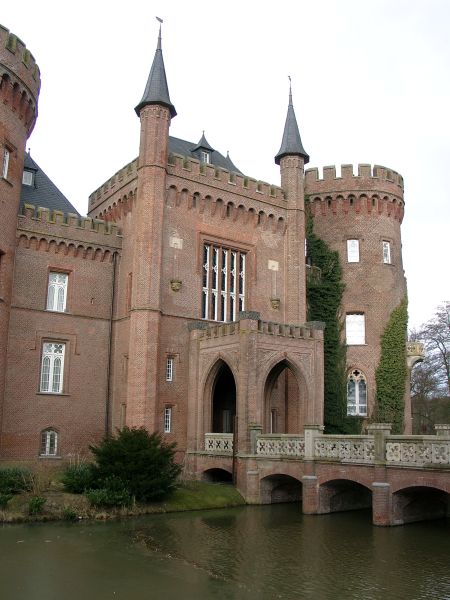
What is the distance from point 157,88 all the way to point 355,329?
15.4 m

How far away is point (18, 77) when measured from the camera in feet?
79.6

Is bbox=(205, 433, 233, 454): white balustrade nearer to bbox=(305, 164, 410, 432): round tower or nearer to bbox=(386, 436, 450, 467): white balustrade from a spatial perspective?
bbox=(386, 436, 450, 467): white balustrade

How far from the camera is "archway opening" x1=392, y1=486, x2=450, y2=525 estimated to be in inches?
721

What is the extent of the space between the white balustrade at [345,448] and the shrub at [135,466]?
5027mm

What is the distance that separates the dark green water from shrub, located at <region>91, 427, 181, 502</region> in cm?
119

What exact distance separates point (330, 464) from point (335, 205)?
1762 cm

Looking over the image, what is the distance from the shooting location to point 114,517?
746 inches

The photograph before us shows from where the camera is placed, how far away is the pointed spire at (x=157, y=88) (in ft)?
91.5

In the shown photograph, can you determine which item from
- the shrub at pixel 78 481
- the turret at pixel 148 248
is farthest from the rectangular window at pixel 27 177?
the shrub at pixel 78 481

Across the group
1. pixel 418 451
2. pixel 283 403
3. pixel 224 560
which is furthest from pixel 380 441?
pixel 283 403

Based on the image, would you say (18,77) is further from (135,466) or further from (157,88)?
(135,466)

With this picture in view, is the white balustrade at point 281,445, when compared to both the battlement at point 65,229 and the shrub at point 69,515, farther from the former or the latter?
the battlement at point 65,229

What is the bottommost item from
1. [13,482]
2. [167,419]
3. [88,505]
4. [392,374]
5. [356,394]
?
[88,505]

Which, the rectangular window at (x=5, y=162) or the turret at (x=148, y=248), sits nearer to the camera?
the rectangular window at (x=5, y=162)
